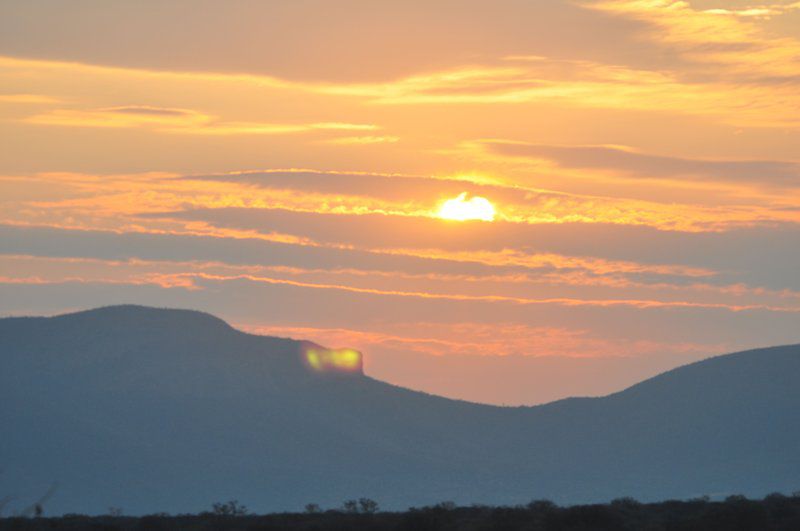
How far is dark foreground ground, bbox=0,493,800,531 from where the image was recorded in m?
57.2

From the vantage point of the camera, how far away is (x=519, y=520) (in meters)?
59.2

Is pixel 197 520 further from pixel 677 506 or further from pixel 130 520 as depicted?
pixel 677 506

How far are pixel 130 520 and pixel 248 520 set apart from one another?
4789mm

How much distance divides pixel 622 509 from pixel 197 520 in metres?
15.9

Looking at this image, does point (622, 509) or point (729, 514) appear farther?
point (622, 509)

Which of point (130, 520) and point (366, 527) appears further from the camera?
point (130, 520)

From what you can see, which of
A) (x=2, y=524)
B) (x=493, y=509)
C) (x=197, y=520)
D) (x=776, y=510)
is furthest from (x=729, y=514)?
(x=2, y=524)

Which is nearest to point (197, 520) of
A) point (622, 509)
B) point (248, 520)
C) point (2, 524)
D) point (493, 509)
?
point (248, 520)

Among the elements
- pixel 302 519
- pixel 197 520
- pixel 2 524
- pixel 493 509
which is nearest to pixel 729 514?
pixel 493 509

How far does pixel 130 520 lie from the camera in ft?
207

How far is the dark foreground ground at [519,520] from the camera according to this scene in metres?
57.2

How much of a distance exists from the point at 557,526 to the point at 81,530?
56.1 feet

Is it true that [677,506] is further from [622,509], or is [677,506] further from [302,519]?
[302,519]

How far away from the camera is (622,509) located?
6159cm
